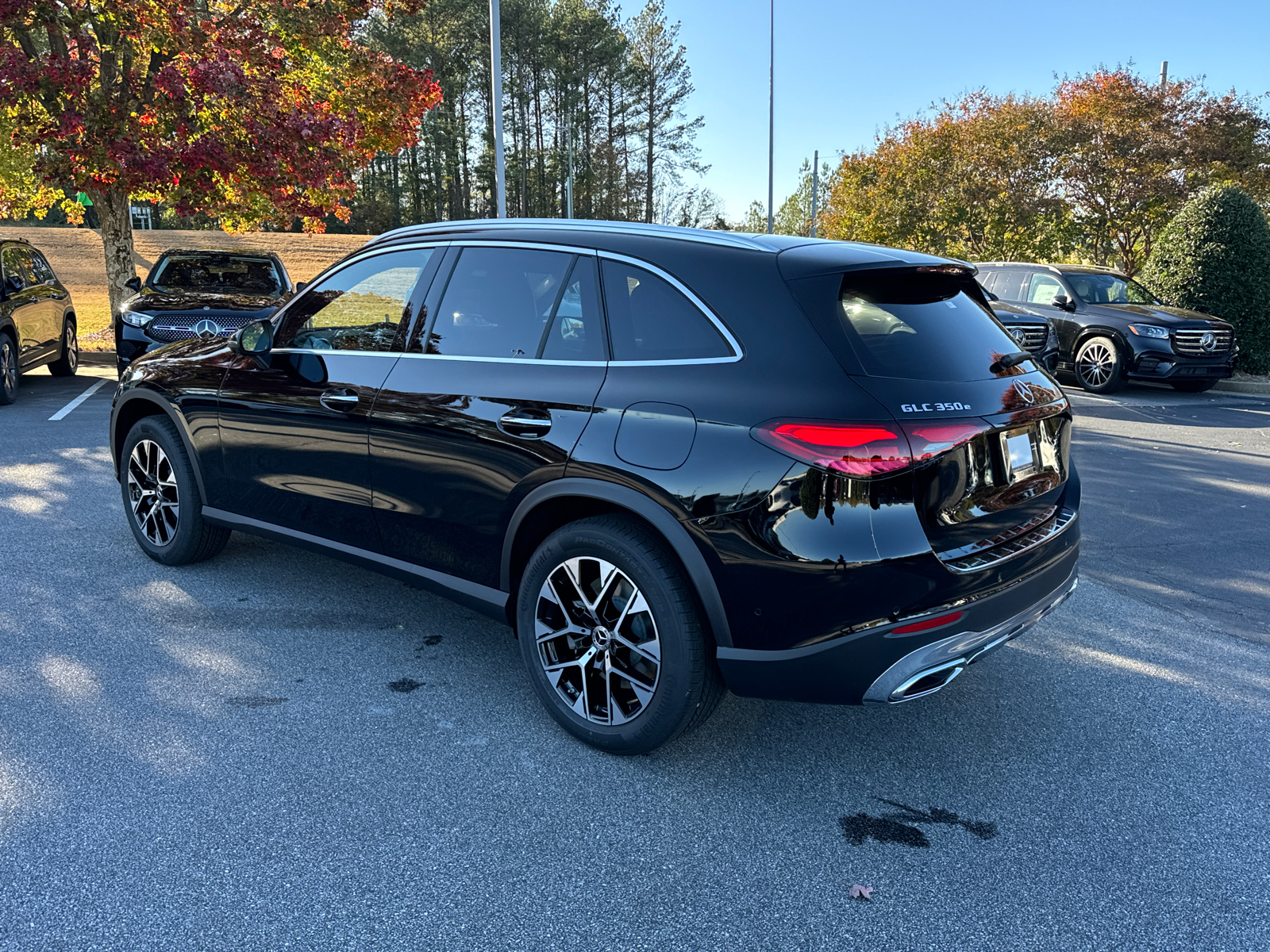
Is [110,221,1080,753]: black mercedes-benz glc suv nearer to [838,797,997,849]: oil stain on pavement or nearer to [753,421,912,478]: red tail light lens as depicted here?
[753,421,912,478]: red tail light lens

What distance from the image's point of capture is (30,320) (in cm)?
1106

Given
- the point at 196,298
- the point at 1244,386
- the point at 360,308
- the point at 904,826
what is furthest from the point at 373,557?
the point at 1244,386

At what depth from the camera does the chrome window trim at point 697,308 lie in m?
2.93

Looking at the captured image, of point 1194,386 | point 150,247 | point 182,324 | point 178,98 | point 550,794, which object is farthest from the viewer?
point 150,247

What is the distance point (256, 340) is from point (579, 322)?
1.86 metres

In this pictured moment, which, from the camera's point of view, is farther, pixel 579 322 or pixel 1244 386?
pixel 1244 386

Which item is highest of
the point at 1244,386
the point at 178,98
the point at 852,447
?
the point at 178,98

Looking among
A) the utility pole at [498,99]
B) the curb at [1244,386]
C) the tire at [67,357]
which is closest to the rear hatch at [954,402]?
the tire at [67,357]

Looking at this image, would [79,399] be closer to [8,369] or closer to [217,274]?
[8,369]

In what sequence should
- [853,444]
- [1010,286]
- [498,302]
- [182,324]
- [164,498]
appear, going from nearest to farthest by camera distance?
1. [853,444]
2. [498,302]
3. [164,498]
4. [182,324]
5. [1010,286]

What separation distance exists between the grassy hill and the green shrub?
103 feet

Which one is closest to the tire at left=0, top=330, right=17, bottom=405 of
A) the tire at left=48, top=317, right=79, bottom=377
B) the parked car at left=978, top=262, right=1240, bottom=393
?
the tire at left=48, top=317, right=79, bottom=377

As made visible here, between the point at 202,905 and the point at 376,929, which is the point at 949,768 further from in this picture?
the point at 202,905

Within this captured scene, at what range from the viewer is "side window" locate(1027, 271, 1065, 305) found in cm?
1405
